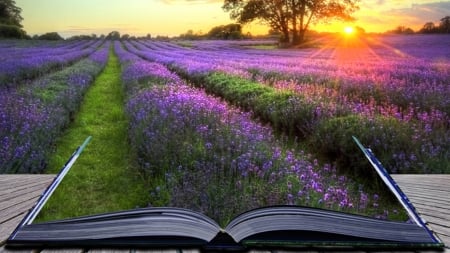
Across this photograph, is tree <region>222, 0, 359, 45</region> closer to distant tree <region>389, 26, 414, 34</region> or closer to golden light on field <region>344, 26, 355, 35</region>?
golden light on field <region>344, 26, 355, 35</region>

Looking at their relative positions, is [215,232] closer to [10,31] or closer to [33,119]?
[10,31]

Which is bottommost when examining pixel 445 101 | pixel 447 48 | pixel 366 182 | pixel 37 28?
pixel 366 182

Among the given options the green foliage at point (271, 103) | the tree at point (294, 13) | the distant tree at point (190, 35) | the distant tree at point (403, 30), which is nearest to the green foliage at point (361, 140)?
the green foliage at point (271, 103)

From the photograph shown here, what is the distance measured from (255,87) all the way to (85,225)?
413 centimetres

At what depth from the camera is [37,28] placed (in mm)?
2848

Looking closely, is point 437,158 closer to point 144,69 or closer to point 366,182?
point 366,182

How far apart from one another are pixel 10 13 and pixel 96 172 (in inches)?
49.6

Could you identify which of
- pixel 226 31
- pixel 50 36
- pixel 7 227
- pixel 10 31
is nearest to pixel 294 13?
pixel 226 31

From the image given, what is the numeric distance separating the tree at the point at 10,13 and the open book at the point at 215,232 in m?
2.26

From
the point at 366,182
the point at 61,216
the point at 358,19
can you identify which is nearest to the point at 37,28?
the point at 61,216

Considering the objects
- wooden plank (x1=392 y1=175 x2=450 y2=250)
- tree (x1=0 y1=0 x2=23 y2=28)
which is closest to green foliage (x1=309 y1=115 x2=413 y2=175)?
wooden plank (x1=392 y1=175 x2=450 y2=250)

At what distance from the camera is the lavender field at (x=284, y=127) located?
2.30 m

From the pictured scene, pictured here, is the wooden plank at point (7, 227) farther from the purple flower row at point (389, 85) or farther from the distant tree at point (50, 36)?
the purple flower row at point (389, 85)

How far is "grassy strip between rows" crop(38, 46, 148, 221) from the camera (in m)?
2.44
